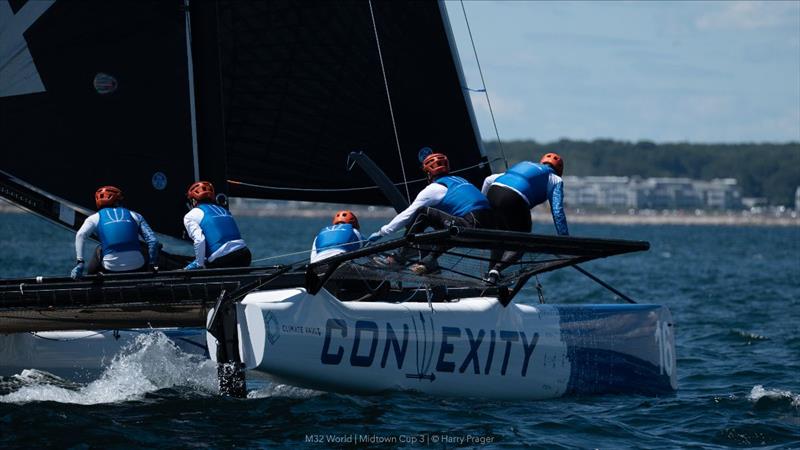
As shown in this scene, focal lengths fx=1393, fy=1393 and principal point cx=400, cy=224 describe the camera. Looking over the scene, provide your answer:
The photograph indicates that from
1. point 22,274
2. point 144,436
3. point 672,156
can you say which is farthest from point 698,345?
point 672,156

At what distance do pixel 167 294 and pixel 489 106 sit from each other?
160 inches

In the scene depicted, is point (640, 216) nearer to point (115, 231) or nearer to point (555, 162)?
point (555, 162)

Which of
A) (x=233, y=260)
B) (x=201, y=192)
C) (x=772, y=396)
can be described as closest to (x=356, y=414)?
(x=233, y=260)

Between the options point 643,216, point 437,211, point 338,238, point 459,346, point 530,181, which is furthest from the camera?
point 643,216

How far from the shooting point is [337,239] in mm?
9938

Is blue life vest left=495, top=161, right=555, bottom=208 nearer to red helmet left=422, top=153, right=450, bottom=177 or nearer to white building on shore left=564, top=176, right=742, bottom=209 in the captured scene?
red helmet left=422, top=153, right=450, bottom=177

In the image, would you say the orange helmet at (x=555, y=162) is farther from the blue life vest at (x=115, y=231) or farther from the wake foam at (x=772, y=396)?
the blue life vest at (x=115, y=231)

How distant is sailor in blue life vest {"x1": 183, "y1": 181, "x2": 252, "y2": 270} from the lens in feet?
33.2

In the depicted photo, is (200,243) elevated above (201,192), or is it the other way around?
(201,192)

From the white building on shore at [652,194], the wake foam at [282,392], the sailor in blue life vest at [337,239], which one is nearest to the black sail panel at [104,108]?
the sailor in blue life vest at [337,239]

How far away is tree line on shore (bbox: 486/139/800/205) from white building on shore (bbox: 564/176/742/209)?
4.40 metres

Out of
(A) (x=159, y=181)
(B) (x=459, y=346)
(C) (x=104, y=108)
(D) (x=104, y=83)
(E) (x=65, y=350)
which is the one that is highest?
(D) (x=104, y=83)

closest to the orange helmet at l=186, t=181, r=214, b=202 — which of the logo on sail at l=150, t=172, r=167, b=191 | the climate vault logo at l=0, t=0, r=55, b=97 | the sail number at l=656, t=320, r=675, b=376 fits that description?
the logo on sail at l=150, t=172, r=167, b=191

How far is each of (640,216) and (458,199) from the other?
136 metres
